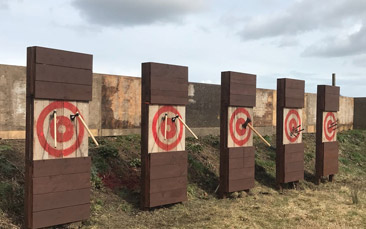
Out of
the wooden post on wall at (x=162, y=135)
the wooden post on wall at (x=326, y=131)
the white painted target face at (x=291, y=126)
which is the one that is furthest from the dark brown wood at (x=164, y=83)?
the wooden post on wall at (x=326, y=131)

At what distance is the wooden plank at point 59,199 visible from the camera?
5.66 m

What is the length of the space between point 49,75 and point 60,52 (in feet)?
1.34

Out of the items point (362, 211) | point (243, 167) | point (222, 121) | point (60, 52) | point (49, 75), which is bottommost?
point (362, 211)

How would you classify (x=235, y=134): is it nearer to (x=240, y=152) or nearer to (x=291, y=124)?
(x=240, y=152)

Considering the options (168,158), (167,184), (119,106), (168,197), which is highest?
(119,106)

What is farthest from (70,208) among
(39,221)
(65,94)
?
(65,94)

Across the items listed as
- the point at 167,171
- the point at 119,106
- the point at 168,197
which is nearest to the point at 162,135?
the point at 167,171

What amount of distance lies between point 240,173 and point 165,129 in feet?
8.03

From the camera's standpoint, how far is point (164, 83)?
724 centimetres

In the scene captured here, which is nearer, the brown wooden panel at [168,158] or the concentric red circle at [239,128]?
the brown wooden panel at [168,158]

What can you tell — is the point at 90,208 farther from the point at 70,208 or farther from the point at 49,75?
the point at 49,75

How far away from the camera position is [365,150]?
606 inches

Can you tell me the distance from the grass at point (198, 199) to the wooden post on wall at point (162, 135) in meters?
0.37

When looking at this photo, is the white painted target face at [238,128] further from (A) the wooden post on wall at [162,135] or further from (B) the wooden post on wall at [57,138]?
(B) the wooden post on wall at [57,138]
